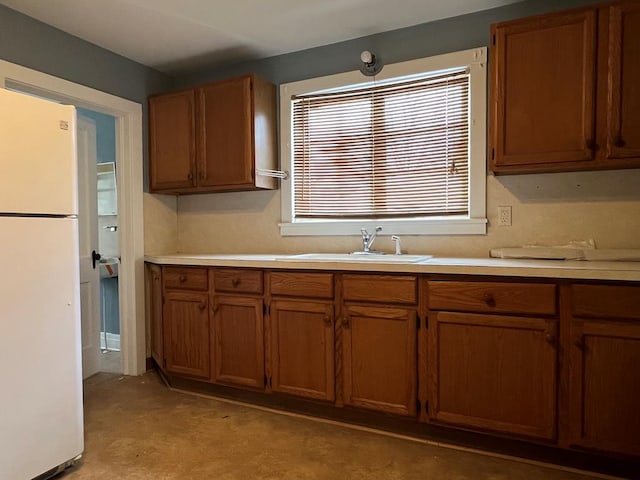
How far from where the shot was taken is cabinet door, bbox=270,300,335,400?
8.00 feet

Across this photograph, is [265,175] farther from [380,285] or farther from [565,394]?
[565,394]

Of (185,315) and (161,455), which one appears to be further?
(185,315)

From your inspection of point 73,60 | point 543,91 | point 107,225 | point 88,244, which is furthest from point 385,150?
point 107,225

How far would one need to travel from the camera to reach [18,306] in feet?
5.93

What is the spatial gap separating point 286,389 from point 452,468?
97 centimetres

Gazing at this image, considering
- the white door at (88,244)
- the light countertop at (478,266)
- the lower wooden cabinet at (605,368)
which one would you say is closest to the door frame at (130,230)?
the white door at (88,244)

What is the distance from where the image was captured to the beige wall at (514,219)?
2.31 meters

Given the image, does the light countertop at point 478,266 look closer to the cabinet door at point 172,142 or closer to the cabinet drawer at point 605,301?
the cabinet drawer at point 605,301

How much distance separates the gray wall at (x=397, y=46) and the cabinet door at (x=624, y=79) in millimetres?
399

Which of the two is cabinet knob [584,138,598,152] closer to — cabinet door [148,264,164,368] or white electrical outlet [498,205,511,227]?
white electrical outlet [498,205,511,227]

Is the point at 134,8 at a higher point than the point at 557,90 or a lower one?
higher

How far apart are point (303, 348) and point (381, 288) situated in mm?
583

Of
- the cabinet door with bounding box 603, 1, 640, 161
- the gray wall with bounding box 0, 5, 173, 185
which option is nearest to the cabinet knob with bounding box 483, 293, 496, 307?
the cabinet door with bounding box 603, 1, 640, 161

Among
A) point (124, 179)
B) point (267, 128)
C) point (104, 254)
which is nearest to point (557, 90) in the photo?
point (267, 128)
